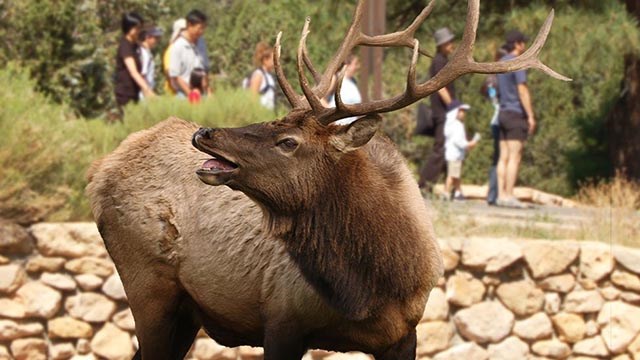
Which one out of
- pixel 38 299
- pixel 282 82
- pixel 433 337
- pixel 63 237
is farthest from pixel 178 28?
pixel 282 82

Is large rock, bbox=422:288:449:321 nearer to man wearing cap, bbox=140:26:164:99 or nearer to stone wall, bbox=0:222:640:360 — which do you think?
stone wall, bbox=0:222:640:360

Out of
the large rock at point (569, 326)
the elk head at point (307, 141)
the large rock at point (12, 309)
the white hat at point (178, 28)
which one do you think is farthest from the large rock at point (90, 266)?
the elk head at point (307, 141)

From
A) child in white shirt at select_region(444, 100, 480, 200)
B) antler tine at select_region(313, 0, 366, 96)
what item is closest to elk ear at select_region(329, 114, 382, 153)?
antler tine at select_region(313, 0, 366, 96)

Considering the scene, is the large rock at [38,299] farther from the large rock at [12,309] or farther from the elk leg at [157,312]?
the elk leg at [157,312]

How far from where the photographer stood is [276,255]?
21.0 ft

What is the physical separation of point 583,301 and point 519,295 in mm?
477

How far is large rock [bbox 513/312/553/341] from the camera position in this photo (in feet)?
32.2

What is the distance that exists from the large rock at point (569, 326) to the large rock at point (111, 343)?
299cm

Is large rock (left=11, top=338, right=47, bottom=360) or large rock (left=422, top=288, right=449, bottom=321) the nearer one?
large rock (left=11, top=338, right=47, bottom=360)

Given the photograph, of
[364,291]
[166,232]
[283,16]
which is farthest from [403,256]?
[283,16]

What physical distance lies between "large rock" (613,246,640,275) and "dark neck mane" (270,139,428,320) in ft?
13.1

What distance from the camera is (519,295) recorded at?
9.80m

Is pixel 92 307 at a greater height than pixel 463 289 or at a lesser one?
lesser

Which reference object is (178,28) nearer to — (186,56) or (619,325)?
(186,56)
